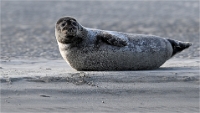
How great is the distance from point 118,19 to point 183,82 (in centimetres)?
1054

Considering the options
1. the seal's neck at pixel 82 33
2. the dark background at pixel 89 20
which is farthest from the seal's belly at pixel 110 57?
the dark background at pixel 89 20

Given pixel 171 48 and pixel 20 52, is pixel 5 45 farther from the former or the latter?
pixel 171 48

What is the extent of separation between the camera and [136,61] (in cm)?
648

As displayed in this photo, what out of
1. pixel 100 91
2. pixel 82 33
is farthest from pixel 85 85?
pixel 82 33

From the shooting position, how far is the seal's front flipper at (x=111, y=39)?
6398mm

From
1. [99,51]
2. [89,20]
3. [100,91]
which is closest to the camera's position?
[100,91]

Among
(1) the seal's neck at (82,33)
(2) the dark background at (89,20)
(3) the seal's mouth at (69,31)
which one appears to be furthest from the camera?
(2) the dark background at (89,20)

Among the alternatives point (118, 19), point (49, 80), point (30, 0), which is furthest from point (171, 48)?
point (30, 0)

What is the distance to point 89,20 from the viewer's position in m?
15.6

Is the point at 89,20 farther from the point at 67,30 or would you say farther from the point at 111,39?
the point at 67,30

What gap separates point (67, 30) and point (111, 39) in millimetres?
515

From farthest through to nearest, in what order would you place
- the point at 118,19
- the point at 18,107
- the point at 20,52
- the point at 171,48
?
the point at 118,19
the point at 20,52
the point at 171,48
the point at 18,107

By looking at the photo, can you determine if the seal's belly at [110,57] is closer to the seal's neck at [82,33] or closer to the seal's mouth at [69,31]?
the seal's neck at [82,33]

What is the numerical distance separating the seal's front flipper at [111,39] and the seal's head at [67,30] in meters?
0.29
